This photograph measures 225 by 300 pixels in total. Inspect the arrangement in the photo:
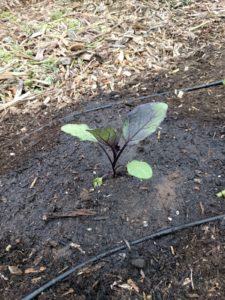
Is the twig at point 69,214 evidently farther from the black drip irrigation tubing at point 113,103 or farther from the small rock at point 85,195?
the black drip irrigation tubing at point 113,103

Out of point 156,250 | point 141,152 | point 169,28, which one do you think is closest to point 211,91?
point 141,152

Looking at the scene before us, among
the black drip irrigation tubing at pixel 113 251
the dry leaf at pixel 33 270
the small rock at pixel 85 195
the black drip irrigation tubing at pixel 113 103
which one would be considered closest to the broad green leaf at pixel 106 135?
the small rock at pixel 85 195

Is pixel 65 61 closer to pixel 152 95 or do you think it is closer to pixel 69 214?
pixel 152 95

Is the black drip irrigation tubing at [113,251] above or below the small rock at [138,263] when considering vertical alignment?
above

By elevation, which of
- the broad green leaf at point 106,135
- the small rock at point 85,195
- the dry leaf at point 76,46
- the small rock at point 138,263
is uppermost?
the broad green leaf at point 106,135

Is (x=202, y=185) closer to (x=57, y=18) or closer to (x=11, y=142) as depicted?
(x=11, y=142)

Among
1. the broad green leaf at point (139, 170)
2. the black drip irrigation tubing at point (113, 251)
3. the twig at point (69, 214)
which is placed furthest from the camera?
the twig at point (69, 214)

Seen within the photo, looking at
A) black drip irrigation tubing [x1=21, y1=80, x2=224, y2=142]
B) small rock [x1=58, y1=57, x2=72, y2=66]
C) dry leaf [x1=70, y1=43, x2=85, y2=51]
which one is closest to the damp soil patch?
black drip irrigation tubing [x1=21, y1=80, x2=224, y2=142]

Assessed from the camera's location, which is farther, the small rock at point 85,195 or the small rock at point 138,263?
the small rock at point 85,195

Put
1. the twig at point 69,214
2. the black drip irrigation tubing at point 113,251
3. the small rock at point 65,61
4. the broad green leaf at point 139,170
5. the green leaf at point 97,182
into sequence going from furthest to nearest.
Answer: the small rock at point 65,61, the green leaf at point 97,182, the twig at point 69,214, the broad green leaf at point 139,170, the black drip irrigation tubing at point 113,251
